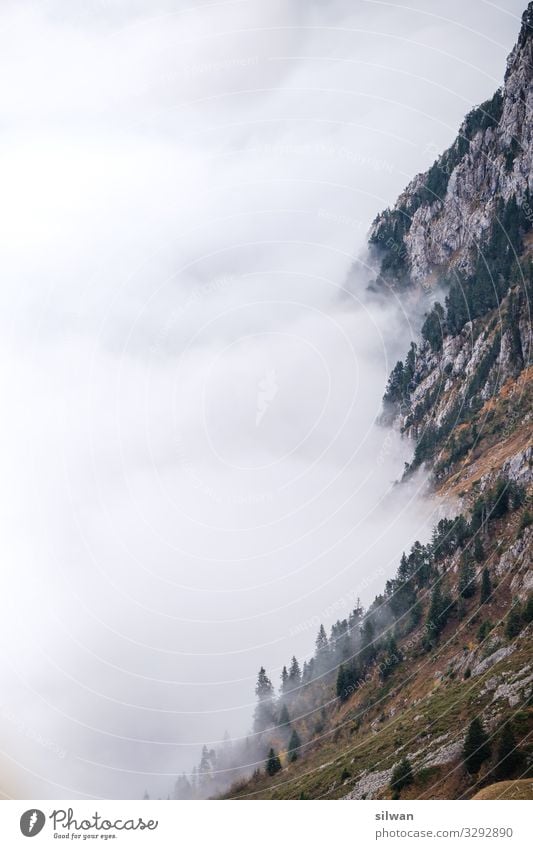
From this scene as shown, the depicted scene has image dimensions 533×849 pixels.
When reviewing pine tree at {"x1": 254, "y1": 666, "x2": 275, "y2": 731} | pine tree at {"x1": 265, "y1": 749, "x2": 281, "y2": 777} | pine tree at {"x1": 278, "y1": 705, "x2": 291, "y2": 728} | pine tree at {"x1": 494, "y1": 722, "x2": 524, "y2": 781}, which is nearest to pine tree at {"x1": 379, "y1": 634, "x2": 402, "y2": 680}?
pine tree at {"x1": 278, "y1": 705, "x2": 291, "y2": 728}

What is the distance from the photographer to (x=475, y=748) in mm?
89812

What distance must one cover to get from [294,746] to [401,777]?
52875 millimetres

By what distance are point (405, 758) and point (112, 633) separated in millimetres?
54806

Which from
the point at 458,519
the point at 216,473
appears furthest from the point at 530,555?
the point at 216,473

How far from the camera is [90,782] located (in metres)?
115

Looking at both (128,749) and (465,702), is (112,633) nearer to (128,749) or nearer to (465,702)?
(128,749)

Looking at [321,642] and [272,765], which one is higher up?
[321,642]

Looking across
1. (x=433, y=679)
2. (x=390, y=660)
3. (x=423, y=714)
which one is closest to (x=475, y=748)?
(x=423, y=714)

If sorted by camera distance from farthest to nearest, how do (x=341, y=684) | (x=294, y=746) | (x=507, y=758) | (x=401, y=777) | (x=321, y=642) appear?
(x=321, y=642), (x=341, y=684), (x=294, y=746), (x=401, y=777), (x=507, y=758)

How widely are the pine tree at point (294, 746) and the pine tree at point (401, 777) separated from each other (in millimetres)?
43311

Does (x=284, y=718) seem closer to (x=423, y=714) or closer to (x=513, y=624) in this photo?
(x=423, y=714)

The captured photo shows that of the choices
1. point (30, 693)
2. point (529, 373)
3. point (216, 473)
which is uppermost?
point (529, 373)

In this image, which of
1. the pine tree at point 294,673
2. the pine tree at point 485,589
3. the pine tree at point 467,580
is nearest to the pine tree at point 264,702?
the pine tree at point 294,673

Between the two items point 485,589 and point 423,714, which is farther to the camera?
point 485,589
